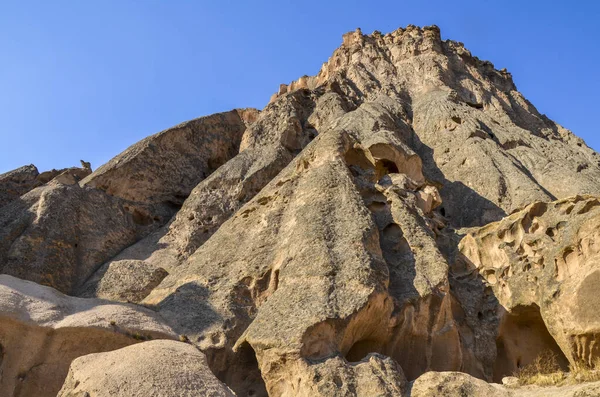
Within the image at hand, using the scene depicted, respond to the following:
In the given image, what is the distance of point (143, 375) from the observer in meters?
8.14

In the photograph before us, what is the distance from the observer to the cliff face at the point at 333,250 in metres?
10.3

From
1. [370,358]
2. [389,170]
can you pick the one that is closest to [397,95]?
[389,170]

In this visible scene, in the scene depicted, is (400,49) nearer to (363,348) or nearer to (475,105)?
(475,105)

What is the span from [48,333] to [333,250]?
16.4 ft

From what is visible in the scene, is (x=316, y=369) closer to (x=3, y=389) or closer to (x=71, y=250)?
(x=3, y=389)

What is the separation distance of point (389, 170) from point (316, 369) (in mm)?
10737

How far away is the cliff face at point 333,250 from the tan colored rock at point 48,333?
192 mm

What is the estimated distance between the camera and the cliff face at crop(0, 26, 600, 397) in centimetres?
1033

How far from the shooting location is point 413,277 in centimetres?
1205

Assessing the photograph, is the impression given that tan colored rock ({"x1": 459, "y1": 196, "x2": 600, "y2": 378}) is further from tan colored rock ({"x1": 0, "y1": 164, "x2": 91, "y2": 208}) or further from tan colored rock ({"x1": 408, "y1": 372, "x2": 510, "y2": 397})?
tan colored rock ({"x1": 0, "y1": 164, "x2": 91, "y2": 208})

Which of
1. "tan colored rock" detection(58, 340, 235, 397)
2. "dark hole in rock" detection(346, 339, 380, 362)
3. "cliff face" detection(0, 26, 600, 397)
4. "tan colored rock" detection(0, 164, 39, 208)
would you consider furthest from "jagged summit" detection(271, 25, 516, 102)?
"tan colored rock" detection(58, 340, 235, 397)

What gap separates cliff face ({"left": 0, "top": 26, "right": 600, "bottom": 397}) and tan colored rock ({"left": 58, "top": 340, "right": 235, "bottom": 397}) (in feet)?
0.16

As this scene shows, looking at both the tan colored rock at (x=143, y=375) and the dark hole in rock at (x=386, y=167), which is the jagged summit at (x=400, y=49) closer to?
the dark hole in rock at (x=386, y=167)

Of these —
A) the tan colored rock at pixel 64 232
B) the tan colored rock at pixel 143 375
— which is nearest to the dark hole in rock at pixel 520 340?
the tan colored rock at pixel 143 375
